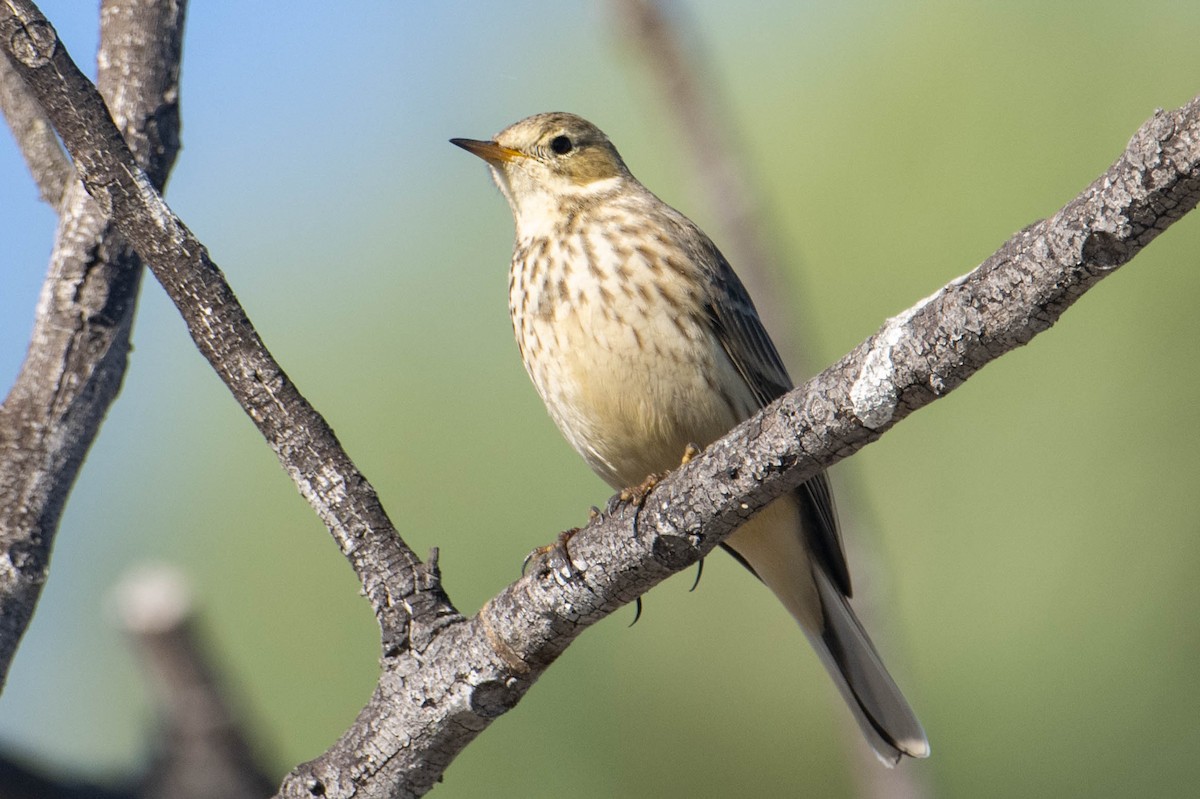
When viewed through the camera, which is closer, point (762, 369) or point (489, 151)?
point (762, 369)

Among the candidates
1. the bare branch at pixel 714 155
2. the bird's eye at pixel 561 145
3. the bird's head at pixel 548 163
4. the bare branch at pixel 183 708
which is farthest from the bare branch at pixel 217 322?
the bird's eye at pixel 561 145

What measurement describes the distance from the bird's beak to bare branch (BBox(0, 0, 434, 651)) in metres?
2.21

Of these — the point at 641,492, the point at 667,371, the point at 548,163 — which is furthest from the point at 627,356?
the point at 548,163

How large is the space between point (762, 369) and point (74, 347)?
7.95 ft

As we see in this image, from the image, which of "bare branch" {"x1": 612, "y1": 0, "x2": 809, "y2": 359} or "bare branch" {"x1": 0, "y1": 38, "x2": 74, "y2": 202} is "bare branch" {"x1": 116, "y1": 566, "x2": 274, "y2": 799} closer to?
"bare branch" {"x1": 0, "y1": 38, "x2": 74, "y2": 202}

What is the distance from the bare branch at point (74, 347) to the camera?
424 centimetres

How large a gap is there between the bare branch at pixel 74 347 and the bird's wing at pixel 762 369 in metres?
2.04

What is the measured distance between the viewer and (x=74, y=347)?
4.35 m

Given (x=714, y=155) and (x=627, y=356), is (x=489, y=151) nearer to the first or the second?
(x=714, y=155)

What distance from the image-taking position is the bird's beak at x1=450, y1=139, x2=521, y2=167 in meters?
5.75

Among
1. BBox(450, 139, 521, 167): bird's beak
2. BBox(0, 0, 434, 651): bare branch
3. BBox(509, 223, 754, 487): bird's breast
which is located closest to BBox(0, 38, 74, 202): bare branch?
BBox(0, 0, 434, 651): bare branch

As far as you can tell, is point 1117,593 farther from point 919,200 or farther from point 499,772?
point 499,772

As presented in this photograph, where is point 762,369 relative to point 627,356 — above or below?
below

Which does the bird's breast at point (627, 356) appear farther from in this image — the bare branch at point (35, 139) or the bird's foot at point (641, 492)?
the bare branch at point (35, 139)
